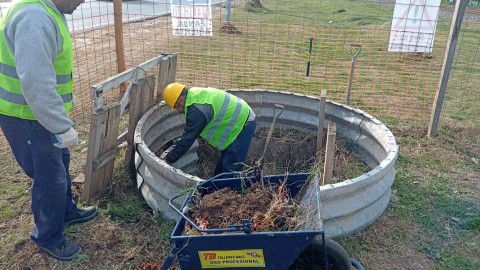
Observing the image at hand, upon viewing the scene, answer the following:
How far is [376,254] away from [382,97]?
4.69 meters

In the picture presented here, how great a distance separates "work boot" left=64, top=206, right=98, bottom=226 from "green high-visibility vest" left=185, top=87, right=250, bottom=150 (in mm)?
1334

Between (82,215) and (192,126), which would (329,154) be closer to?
(192,126)

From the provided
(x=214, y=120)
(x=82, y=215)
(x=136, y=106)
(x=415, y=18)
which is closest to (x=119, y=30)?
Answer: (x=136, y=106)

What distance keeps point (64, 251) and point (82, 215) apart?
49 centimetres

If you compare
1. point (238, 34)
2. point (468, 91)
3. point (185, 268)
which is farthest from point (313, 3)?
point (185, 268)

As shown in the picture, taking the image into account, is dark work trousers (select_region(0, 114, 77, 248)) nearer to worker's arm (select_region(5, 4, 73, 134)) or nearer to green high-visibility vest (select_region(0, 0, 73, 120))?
green high-visibility vest (select_region(0, 0, 73, 120))

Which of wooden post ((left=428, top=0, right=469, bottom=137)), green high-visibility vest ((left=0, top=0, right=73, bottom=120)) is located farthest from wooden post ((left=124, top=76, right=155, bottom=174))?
wooden post ((left=428, top=0, right=469, bottom=137))

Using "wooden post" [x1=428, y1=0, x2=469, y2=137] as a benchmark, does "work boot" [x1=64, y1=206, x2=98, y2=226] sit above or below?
below

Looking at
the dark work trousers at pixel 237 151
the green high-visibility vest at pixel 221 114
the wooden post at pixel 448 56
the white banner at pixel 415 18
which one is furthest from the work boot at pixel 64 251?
the white banner at pixel 415 18

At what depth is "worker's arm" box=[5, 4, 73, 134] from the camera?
277 centimetres

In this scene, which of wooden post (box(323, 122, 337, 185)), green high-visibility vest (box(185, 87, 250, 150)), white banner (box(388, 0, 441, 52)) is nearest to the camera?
wooden post (box(323, 122, 337, 185))

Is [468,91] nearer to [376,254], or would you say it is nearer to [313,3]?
[376,254]

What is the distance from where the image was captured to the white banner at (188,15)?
791cm

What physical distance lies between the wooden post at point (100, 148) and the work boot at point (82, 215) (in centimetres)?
21
